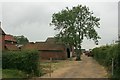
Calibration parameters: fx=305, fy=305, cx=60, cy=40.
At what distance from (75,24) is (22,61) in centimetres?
4643

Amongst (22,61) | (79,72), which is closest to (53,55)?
(79,72)

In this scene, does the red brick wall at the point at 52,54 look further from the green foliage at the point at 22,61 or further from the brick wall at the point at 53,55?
the green foliage at the point at 22,61

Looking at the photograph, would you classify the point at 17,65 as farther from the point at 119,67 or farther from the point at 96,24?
the point at 96,24

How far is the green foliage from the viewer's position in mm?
28688

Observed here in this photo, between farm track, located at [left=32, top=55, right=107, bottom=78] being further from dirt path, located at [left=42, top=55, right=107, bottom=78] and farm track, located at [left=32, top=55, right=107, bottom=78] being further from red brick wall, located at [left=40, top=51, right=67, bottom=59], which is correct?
red brick wall, located at [left=40, top=51, right=67, bottom=59]

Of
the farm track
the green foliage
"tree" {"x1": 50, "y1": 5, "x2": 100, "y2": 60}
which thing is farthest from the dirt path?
"tree" {"x1": 50, "y1": 5, "x2": 100, "y2": 60}

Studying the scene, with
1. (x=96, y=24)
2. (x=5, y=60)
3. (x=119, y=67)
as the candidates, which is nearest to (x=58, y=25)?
(x=96, y=24)

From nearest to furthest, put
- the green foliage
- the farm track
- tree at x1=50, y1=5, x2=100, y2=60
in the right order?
the farm track < the green foliage < tree at x1=50, y1=5, x2=100, y2=60

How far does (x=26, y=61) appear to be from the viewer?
93.8 feet

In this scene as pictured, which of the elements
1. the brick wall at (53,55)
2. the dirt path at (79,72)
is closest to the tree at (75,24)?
the brick wall at (53,55)

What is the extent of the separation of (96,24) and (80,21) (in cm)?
404

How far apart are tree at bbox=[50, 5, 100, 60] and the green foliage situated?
43438mm

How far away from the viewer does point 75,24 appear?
74.2 metres

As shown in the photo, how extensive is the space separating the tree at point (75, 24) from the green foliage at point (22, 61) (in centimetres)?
4344
